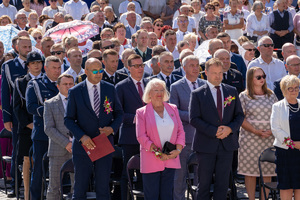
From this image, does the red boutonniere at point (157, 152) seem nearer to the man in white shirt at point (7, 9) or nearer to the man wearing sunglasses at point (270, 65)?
the man wearing sunglasses at point (270, 65)

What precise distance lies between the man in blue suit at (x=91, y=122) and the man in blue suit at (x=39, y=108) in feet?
3.35

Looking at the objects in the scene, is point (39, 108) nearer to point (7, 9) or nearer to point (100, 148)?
point (100, 148)

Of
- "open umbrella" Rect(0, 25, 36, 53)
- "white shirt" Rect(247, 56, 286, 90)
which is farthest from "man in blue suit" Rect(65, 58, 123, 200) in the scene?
"open umbrella" Rect(0, 25, 36, 53)

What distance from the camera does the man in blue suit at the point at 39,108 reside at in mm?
8945


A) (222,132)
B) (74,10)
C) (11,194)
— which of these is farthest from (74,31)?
(222,132)

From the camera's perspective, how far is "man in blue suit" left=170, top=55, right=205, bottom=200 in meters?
8.99

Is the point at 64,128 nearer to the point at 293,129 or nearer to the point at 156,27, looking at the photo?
the point at 293,129

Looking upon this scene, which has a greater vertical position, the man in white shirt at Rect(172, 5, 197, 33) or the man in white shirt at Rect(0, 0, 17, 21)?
the man in white shirt at Rect(0, 0, 17, 21)

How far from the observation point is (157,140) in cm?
790

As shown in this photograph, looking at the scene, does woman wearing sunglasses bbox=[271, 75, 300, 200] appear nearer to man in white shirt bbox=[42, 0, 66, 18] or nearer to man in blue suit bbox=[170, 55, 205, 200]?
man in blue suit bbox=[170, 55, 205, 200]

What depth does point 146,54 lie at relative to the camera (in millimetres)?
12484

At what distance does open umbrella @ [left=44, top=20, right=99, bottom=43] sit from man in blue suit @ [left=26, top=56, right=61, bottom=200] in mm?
4037

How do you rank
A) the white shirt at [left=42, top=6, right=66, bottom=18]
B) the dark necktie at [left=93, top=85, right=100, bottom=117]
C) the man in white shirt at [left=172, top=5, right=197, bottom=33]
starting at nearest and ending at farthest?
the dark necktie at [left=93, top=85, right=100, bottom=117]
the man in white shirt at [left=172, top=5, right=197, bottom=33]
the white shirt at [left=42, top=6, right=66, bottom=18]

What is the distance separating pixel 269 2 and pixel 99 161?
43.4ft
